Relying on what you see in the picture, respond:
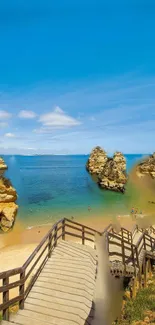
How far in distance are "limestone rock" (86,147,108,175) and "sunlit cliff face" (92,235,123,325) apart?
87.1m

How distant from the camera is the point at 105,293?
11375 mm

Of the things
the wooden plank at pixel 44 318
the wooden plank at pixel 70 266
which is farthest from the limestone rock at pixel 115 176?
the wooden plank at pixel 44 318

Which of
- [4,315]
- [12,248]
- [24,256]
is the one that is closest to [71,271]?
[4,315]

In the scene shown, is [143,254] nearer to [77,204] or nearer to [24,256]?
[24,256]

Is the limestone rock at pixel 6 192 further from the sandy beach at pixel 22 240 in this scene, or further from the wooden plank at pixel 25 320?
the wooden plank at pixel 25 320

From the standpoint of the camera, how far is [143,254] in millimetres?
16172

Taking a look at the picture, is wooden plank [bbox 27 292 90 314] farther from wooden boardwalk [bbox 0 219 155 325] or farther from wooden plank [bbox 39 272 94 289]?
wooden plank [bbox 39 272 94 289]

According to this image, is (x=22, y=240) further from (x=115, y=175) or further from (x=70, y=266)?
(x=115, y=175)

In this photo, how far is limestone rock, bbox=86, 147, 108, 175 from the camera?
101 metres

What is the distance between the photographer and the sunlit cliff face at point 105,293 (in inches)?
412

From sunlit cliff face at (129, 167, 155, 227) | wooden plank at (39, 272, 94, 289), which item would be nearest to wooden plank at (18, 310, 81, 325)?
wooden plank at (39, 272, 94, 289)

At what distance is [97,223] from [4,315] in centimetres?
2838

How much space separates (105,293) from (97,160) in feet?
309

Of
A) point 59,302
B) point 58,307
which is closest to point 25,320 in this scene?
point 58,307
